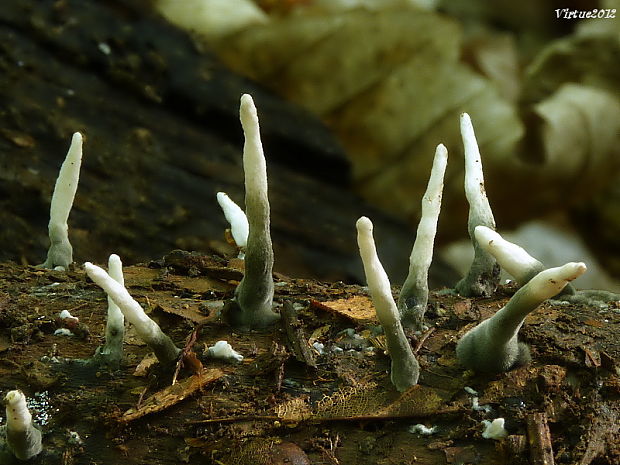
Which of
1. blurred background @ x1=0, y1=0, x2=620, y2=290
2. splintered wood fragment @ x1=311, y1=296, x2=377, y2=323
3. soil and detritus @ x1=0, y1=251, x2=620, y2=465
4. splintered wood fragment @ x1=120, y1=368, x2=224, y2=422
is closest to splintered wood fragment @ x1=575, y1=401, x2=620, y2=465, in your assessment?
soil and detritus @ x1=0, y1=251, x2=620, y2=465

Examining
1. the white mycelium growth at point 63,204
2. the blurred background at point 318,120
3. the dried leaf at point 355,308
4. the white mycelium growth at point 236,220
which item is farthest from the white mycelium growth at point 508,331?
the blurred background at point 318,120

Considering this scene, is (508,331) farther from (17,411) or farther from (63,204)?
(63,204)

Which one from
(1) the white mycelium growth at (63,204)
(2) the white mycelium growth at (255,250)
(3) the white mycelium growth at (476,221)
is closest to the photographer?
(2) the white mycelium growth at (255,250)

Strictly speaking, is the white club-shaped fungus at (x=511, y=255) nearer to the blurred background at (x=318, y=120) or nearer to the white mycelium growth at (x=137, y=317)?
the white mycelium growth at (x=137, y=317)

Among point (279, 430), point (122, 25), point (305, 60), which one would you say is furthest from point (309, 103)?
point (279, 430)

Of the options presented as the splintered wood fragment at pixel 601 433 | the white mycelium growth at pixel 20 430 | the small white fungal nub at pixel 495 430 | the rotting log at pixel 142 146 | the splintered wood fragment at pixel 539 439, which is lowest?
the rotting log at pixel 142 146

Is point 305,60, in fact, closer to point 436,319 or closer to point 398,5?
point 398,5

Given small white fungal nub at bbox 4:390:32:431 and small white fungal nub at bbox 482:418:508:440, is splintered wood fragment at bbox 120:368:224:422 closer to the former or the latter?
small white fungal nub at bbox 4:390:32:431

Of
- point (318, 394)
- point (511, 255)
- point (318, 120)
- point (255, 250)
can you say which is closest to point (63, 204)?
point (255, 250)
